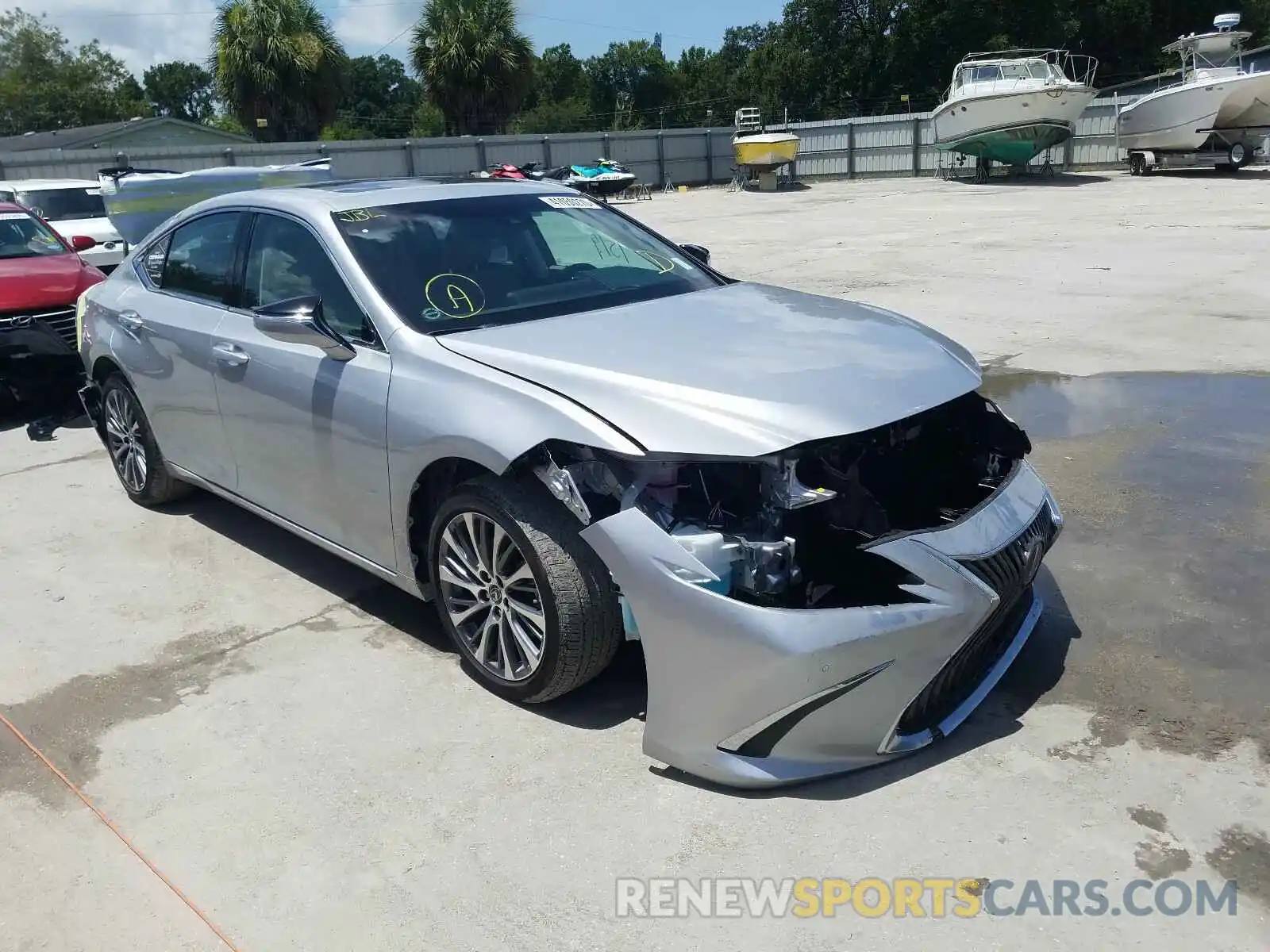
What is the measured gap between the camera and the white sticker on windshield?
15.3 feet

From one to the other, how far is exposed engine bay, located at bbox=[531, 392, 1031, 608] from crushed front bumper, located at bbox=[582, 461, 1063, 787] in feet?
0.29

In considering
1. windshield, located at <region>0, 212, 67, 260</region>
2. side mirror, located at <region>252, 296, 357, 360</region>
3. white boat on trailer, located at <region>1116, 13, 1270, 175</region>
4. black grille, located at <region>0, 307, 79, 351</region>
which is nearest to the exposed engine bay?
side mirror, located at <region>252, 296, 357, 360</region>

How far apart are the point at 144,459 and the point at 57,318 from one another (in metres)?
3.21

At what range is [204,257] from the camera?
189 inches

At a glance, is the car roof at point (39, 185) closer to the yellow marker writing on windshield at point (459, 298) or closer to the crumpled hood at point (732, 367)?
the yellow marker writing on windshield at point (459, 298)

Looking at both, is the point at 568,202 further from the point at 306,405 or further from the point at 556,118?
the point at 556,118

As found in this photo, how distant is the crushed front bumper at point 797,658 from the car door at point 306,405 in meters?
1.14

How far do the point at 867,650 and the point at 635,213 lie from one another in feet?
83.5

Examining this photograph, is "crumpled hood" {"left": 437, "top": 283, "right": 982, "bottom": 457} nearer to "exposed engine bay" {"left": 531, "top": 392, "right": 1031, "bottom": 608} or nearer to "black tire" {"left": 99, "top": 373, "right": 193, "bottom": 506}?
"exposed engine bay" {"left": 531, "top": 392, "right": 1031, "bottom": 608}

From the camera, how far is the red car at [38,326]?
7516 mm

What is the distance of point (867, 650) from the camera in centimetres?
279

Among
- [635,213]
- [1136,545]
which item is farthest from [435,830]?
[635,213]

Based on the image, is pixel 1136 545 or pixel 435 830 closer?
pixel 435 830

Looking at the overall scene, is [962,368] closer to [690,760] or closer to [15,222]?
[690,760]
